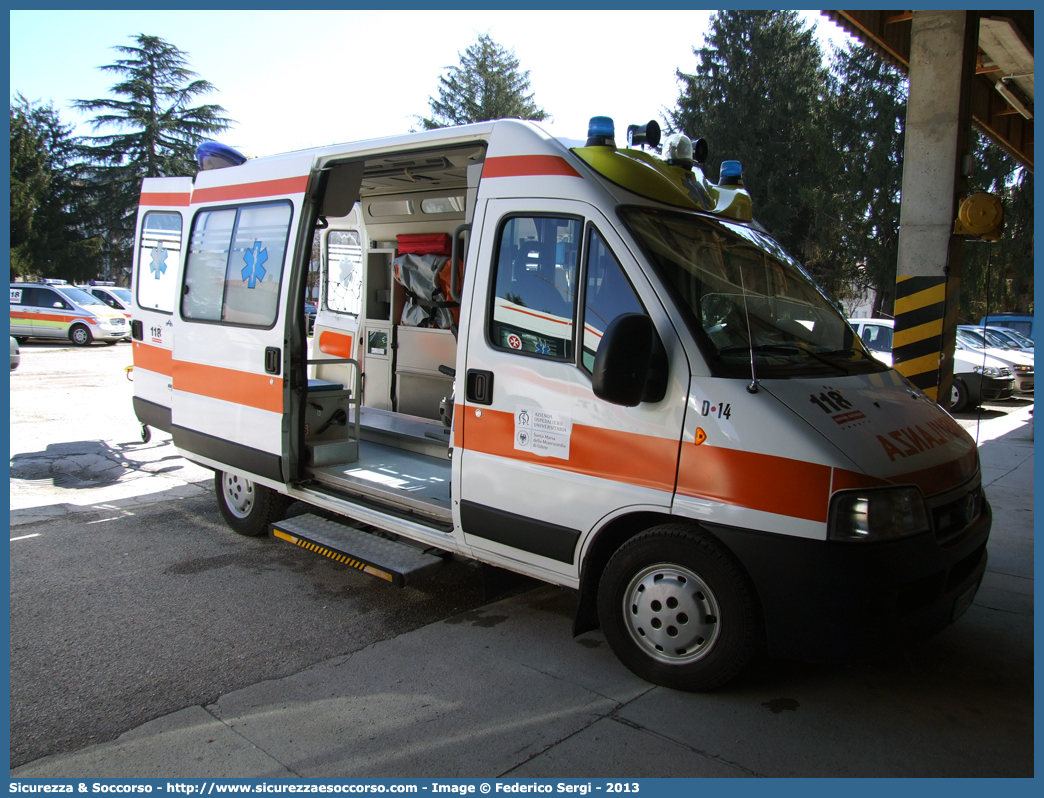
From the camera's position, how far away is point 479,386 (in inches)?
153

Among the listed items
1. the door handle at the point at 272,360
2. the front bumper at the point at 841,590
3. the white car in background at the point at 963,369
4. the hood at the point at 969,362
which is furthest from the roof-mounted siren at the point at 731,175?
the hood at the point at 969,362

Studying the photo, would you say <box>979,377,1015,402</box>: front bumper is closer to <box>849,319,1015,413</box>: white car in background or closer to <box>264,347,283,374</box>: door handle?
<box>849,319,1015,413</box>: white car in background

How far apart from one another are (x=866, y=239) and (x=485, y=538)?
28.2 m

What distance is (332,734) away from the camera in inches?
122

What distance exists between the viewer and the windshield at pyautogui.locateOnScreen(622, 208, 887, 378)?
11.1 feet

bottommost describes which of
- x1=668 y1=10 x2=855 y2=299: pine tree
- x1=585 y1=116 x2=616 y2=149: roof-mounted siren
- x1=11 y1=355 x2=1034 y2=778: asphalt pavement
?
x1=11 y1=355 x2=1034 y2=778: asphalt pavement

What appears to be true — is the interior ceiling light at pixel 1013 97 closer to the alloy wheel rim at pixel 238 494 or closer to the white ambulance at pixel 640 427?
the white ambulance at pixel 640 427

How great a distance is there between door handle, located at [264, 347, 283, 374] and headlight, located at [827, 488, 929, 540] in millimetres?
3563

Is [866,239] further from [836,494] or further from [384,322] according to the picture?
[836,494]

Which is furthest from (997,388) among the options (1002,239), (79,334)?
(79,334)

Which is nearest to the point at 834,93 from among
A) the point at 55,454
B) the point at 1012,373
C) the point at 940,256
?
the point at 1012,373

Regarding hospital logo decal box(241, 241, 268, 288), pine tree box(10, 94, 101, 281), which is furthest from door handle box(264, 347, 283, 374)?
pine tree box(10, 94, 101, 281)

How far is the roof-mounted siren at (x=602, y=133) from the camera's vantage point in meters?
3.75

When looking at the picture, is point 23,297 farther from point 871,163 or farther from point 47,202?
point 871,163
